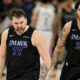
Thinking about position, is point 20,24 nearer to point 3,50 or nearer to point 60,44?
point 3,50

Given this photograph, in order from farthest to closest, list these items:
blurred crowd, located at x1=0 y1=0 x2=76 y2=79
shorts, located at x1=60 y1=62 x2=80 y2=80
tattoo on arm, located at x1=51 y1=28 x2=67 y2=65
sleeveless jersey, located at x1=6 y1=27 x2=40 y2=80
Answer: blurred crowd, located at x1=0 y1=0 x2=76 y2=79 → tattoo on arm, located at x1=51 y1=28 x2=67 y2=65 → shorts, located at x1=60 y1=62 x2=80 y2=80 → sleeveless jersey, located at x1=6 y1=27 x2=40 y2=80

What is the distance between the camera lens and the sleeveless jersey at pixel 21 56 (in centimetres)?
818

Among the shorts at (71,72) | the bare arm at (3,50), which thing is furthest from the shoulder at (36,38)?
the shorts at (71,72)

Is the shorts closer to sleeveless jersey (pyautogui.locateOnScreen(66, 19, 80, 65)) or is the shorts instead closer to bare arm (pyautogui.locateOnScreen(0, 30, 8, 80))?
sleeveless jersey (pyautogui.locateOnScreen(66, 19, 80, 65))

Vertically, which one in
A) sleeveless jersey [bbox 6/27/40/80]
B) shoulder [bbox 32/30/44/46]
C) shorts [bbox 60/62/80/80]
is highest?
shoulder [bbox 32/30/44/46]

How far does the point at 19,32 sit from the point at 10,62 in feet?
1.61

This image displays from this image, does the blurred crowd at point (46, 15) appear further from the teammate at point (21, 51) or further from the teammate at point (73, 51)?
the teammate at point (21, 51)

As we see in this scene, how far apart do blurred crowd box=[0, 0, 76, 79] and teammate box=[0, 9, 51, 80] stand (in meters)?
4.82

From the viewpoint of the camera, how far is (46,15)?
13633mm

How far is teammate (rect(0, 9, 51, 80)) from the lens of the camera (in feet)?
26.7

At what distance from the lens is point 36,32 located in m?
8.12

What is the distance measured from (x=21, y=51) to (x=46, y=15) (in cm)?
552

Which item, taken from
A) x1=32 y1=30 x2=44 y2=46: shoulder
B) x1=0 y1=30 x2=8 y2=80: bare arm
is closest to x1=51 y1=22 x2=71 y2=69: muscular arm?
x1=32 y1=30 x2=44 y2=46: shoulder

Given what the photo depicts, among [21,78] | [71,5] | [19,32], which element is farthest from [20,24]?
[71,5]
